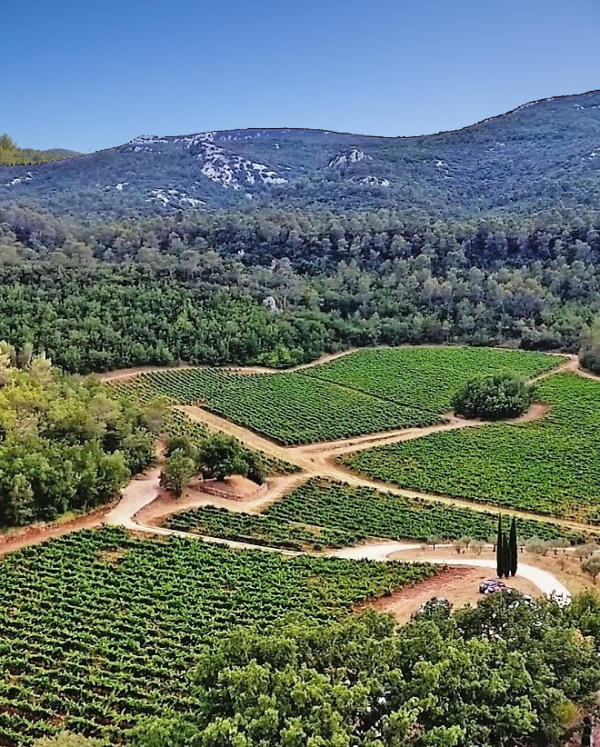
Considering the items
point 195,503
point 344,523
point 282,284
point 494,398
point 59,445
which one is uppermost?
point 282,284

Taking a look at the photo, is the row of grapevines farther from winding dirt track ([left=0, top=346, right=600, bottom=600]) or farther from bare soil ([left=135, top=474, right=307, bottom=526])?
bare soil ([left=135, top=474, right=307, bottom=526])

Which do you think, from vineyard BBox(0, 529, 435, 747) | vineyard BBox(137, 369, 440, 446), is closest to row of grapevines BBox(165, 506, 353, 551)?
vineyard BBox(0, 529, 435, 747)

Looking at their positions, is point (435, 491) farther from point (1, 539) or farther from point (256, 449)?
point (1, 539)

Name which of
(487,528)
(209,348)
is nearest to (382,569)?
(487,528)

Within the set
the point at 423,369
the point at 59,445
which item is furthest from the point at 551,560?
the point at 423,369

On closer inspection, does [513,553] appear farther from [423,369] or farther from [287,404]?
[423,369]

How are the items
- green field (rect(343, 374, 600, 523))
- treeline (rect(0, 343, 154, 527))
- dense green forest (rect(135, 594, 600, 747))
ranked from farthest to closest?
1. green field (rect(343, 374, 600, 523))
2. treeline (rect(0, 343, 154, 527))
3. dense green forest (rect(135, 594, 600, 747))
